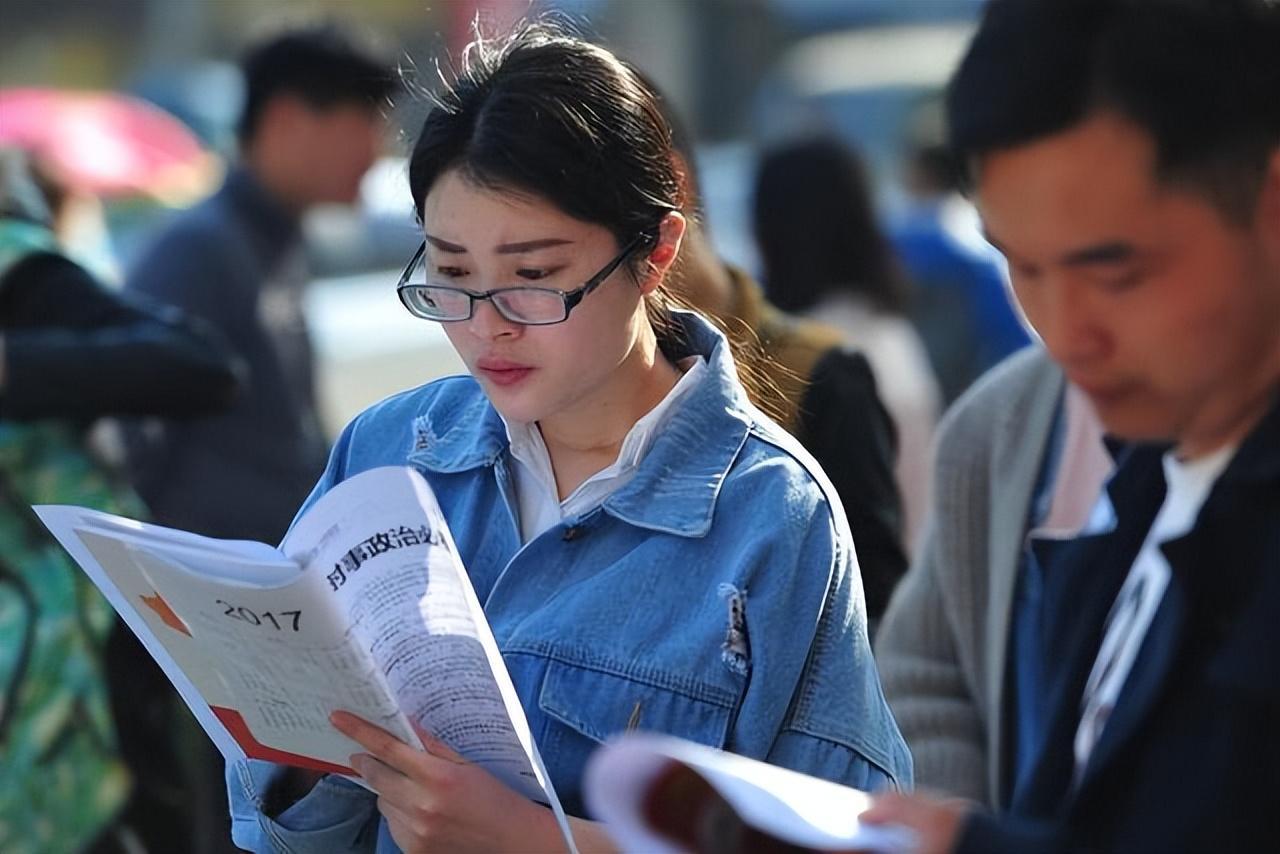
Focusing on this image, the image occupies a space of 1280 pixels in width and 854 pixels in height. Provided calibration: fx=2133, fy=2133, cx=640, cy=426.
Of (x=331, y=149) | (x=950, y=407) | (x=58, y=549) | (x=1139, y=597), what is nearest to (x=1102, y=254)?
(x=1139, y=597)

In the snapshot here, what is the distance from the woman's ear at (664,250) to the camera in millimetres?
2172

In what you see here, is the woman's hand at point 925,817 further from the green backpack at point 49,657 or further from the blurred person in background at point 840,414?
the green backpack at point 49,657

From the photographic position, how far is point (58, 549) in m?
3.24

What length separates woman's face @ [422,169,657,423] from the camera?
6.72ft

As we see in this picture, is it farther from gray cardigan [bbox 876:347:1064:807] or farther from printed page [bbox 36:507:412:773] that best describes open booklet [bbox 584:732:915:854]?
gray cardigan [bbox 876:347:1064:807]

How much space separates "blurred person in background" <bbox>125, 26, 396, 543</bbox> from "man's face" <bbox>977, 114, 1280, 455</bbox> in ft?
10.3

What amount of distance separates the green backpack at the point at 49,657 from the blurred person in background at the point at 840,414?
3.31ft

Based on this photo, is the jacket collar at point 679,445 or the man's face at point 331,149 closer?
the jacket collar at point 679,445

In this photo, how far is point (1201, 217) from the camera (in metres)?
1.40

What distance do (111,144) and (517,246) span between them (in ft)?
25.1

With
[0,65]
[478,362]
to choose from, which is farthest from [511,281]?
[0,65]

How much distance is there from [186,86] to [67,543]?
12361 mm

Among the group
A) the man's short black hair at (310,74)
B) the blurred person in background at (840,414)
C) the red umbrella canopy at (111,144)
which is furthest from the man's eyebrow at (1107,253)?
the red umbrella canopy at (111,144)

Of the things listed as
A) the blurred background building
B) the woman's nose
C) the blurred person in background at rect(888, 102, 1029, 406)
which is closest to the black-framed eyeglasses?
the woman's nose
